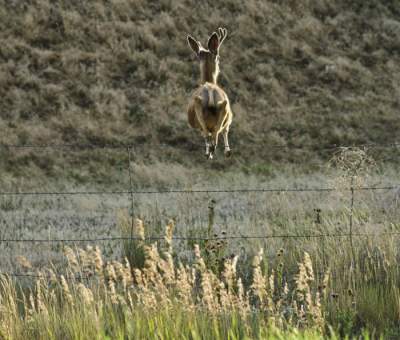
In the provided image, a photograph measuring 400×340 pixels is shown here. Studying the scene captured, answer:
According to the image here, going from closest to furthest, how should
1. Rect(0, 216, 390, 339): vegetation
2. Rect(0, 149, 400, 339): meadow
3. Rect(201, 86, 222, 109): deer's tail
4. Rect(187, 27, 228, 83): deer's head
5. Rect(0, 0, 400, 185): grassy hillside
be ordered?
Rect(201, 86, 222, 109): deer's tail, Rect(187, 27, 228, 83): deer's head, Rect(0, 216, 390, 339): vegetation, Rect(0, 149, 400, 339): meadow, Rect(0, 0, 400, 185): grassy hillside

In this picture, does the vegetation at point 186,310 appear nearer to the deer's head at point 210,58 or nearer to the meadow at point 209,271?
the meadow at point 209,271

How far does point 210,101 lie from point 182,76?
22843 mm

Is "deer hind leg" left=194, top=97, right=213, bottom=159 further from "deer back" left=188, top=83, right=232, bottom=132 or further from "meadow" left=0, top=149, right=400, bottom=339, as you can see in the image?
"meadow" left=0, top=149, right=400, bottom=339

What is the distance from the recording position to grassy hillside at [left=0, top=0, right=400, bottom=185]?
76.1ft

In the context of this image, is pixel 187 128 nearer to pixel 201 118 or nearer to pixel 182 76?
pixel 182 76

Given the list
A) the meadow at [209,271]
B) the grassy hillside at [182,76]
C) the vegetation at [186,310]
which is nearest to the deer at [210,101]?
the meadow at [209,271]

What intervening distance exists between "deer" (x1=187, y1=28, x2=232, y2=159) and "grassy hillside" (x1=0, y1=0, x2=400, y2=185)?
17.6 meters

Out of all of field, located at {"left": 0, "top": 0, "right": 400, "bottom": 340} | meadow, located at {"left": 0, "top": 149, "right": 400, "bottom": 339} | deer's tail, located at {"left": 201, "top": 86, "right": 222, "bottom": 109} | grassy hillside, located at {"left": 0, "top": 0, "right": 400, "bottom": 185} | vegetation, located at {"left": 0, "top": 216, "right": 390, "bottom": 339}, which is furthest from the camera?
grassy hillside, located at {"left": 0, "top": 0, "right": 400, "bottom": 185}

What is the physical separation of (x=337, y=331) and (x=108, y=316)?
1.81m

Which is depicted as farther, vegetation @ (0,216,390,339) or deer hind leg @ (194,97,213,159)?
vegetation @ (0,216,390,339)

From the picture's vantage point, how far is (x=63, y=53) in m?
26.5

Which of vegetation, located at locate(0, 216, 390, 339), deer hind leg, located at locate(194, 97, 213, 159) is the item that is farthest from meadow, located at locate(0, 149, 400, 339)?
deer hind leg, located at locate(194, 97, 213, 159)

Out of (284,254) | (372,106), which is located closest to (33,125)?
(372,106)

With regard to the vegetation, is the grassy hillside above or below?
above
